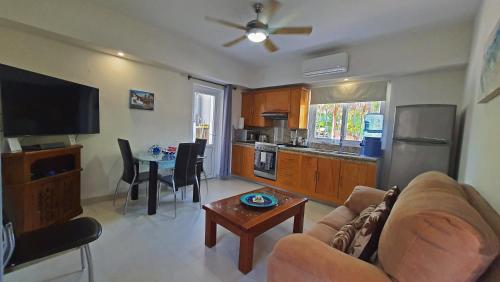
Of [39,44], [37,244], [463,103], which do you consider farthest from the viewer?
[463,103]

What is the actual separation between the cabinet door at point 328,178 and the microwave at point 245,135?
1.98m

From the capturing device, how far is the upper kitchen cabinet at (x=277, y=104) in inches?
168

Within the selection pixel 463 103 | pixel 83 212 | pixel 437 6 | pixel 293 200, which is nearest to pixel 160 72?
pixel 83 212

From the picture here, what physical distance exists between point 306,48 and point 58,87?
361 centimetres

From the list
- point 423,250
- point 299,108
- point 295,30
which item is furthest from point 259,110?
point 423,250

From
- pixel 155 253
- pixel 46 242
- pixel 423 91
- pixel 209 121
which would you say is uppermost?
pixel 423 91

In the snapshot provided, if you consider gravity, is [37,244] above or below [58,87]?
below

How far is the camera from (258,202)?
2162 millimetres

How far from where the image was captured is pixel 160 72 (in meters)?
3.69

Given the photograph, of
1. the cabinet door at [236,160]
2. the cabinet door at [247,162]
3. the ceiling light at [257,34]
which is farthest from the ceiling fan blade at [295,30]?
the cabinet door at [236,160]

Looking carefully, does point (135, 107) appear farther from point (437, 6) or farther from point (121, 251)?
point (437, 6)

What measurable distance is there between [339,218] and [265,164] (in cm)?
255

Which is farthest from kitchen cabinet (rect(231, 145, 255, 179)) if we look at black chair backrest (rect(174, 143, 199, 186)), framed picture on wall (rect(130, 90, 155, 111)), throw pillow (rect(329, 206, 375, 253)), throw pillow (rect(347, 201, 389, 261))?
throw pillow (rect(347, 201, 389, 261))

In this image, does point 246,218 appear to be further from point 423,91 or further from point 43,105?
point 423,91
